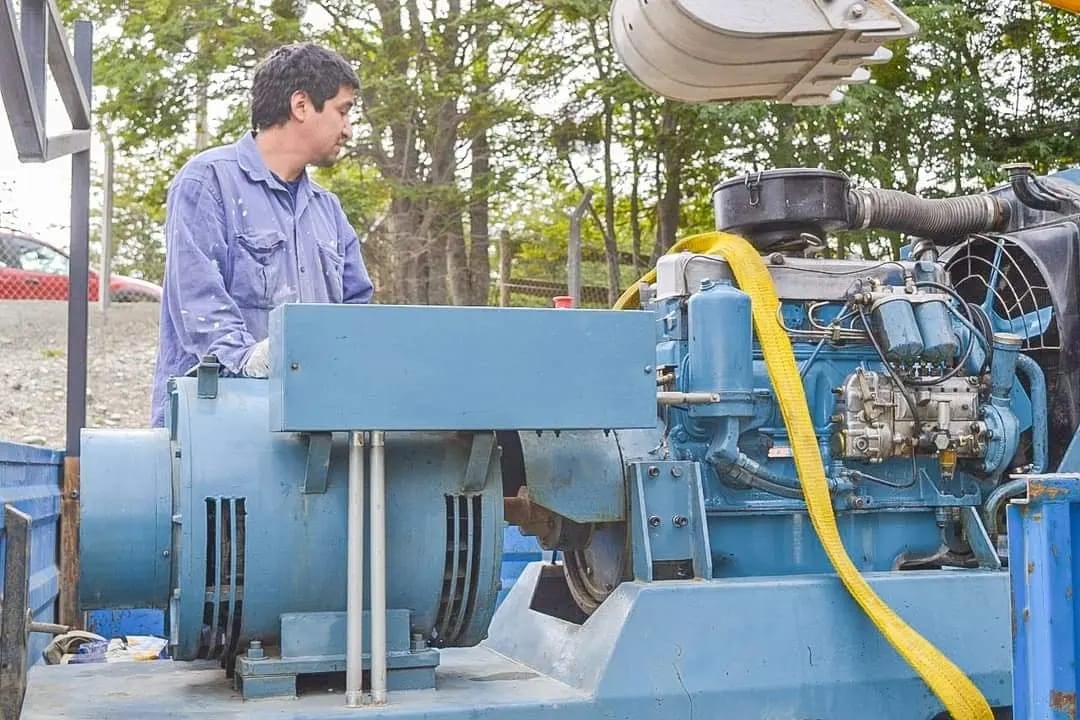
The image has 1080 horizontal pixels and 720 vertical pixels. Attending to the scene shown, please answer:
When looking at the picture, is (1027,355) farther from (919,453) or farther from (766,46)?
(766,46)

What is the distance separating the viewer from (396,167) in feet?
32.2

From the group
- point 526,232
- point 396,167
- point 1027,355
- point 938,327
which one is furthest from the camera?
point 526,232

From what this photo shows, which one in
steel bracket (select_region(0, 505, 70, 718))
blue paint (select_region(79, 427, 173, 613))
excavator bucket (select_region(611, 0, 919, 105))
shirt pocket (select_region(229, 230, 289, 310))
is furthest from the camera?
shirt pocket (select_region(229, 230, 289, 310))

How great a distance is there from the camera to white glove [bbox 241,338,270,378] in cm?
285

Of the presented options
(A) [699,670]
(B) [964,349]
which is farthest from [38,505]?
(B) [964,349]

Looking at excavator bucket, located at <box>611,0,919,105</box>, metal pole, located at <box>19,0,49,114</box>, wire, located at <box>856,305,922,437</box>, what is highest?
metal pole, located at <box>19,0,49,114</box>

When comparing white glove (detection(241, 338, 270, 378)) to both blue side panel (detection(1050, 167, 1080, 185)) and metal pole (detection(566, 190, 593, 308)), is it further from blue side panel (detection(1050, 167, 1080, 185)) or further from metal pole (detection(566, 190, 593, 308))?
metal pole (detection(566, 190, 593, 308))

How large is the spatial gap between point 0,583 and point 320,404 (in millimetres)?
724

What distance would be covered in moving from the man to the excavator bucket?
83 cm

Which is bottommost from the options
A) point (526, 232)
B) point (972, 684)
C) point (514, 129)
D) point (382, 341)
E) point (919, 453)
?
point (972, 684)

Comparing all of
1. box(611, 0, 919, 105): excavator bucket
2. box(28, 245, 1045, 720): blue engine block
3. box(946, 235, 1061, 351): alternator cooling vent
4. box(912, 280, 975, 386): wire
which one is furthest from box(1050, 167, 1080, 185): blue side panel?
box(611, 0, 919, 105): excavator bucket

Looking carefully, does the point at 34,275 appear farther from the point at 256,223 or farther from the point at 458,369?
the point at 458,369

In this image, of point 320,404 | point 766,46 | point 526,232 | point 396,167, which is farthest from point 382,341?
point 526,232

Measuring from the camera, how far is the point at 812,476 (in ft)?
9.95
